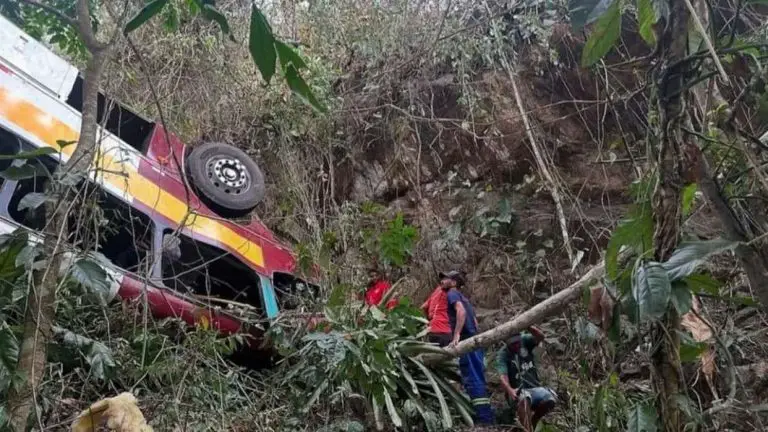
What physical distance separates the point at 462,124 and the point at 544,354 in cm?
271

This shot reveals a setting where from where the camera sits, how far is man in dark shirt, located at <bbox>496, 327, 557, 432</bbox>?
14.2 ft

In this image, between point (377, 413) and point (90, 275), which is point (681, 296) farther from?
point (377, 413)

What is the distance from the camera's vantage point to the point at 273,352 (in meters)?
5.04

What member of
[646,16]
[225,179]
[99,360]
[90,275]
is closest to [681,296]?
[646,16]

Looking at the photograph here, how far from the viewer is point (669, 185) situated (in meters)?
1.65

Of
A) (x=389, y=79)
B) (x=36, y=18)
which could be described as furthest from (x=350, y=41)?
(x=36, y=18)

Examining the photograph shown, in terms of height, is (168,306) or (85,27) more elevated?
(85,27)

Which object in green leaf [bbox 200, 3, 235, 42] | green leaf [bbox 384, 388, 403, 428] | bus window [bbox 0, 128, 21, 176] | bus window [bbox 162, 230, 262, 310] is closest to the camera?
green leaf [bbox 200, 3, 235, 42]

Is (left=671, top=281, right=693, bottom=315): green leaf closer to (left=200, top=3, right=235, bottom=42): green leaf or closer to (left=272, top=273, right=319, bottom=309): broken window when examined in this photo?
(left=200, top=3, right=235, bottom=42): green leaf

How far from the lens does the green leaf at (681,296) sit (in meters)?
1.54

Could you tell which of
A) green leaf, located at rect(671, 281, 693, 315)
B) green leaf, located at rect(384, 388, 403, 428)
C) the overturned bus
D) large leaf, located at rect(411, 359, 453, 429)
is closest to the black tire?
the overturned bus

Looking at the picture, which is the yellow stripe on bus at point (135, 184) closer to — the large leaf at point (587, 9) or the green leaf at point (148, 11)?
the green leaf at point (148, 11)

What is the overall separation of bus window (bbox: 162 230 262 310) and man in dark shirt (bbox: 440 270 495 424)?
1464 mm

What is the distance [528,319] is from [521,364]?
1.14 meters
